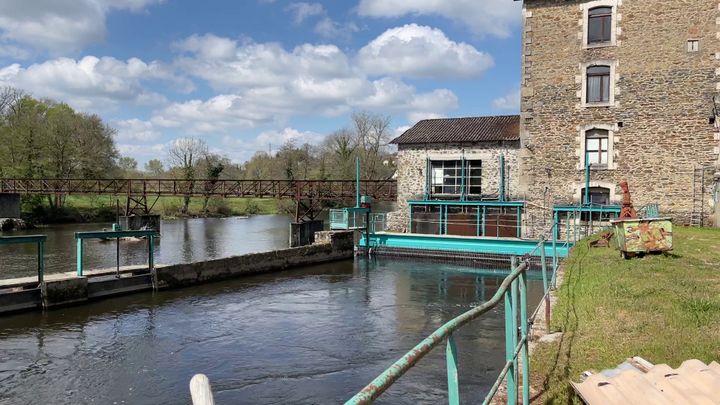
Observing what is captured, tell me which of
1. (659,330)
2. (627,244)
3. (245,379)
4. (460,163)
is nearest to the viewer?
(659,330)

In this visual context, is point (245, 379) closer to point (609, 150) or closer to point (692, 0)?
point (609, 150)

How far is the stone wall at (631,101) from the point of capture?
62.7 ft

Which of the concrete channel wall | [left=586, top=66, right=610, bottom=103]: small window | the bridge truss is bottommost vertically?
the concrete channel wall

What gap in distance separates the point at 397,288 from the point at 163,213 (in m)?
33.1

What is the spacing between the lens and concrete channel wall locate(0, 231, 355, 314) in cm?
1192

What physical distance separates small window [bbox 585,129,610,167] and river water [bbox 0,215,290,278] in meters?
14.0

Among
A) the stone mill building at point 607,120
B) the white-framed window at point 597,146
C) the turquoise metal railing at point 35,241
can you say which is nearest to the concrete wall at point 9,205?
the turquoise metal railing at point 35,241

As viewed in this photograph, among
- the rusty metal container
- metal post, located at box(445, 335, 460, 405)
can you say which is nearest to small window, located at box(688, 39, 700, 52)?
the rusty metal container

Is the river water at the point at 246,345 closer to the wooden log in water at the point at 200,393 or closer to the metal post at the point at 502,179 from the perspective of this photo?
the wooden log in water at the point at 200,393

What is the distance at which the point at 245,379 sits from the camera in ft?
26.1

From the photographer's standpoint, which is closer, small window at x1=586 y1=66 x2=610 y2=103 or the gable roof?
small window at x1=586 y1=66 x2=610 y2=103

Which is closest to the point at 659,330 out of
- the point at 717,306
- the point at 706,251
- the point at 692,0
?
the point at 717,306

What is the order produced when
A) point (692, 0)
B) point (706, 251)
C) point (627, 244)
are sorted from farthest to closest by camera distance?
point (692, 0) → point (706, 251) → point (627, 244)

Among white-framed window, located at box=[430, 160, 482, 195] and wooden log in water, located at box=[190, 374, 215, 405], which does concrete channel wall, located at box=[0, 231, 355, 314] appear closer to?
white-framed window, located at box=[430, 160, 482, 195]
